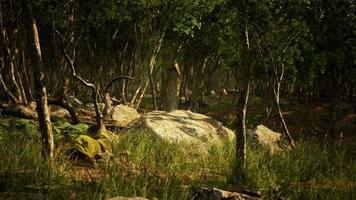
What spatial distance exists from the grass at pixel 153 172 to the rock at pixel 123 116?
123 inches

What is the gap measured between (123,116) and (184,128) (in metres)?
3.20

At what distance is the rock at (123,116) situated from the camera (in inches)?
583

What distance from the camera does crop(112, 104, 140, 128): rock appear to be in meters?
14.8

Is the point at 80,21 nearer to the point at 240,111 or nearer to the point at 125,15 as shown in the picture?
the point at 125,15

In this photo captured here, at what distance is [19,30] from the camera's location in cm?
1914

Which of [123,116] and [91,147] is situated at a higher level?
[123,116]

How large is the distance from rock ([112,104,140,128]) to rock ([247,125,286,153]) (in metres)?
3.56

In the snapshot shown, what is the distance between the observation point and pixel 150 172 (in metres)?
9.04

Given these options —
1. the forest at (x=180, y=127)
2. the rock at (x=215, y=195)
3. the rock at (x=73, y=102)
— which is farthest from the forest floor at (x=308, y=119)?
the rock at (x=215, y=195)

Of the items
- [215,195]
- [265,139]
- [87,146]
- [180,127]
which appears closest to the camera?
[215,195]

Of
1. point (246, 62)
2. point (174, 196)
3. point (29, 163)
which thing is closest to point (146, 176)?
point (174, 196)

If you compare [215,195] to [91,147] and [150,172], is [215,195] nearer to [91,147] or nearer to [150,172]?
[150,172]

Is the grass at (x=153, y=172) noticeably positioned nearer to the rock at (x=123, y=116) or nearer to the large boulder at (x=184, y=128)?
the large boulder at (x=184, y=128)

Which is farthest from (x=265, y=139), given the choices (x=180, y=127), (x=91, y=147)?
(x=91, y=147)
